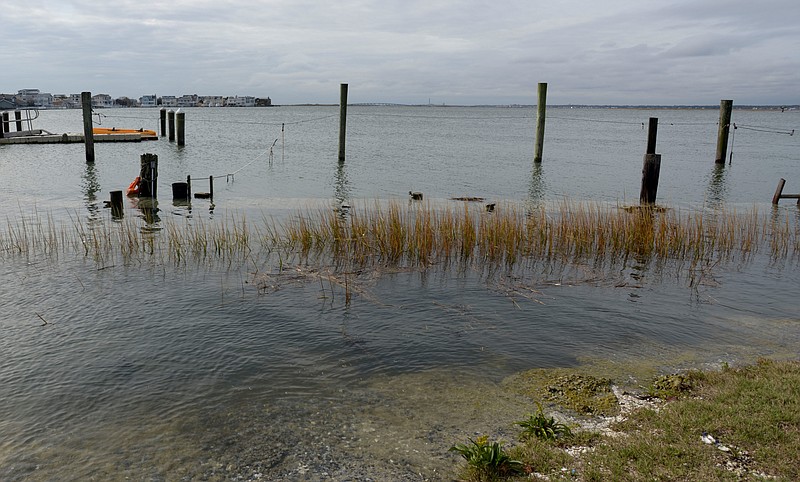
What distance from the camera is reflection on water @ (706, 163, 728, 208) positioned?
23.7 meters

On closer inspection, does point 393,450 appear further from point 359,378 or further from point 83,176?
point 83,176

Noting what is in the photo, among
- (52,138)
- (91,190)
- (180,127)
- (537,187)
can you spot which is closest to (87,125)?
(91,190)

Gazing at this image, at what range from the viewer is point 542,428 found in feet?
19.5

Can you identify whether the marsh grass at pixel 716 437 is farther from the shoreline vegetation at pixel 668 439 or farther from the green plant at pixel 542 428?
the green plant at pixel 542 428

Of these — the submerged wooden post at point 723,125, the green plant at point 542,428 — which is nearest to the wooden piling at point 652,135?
the submerged wooden post at point 723,125

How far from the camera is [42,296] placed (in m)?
10.5

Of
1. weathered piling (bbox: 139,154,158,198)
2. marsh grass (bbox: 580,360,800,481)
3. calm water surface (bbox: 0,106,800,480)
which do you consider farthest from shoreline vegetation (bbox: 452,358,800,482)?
weathered piling (bbox: 139,154,158,198)

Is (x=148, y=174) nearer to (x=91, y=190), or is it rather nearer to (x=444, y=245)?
(x=91, y=190)

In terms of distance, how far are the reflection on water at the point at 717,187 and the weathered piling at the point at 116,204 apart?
19.3 meters

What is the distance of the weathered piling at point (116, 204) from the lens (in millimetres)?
17516

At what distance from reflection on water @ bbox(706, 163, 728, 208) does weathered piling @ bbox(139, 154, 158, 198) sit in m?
19.4

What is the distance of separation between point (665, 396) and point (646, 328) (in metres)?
2.98

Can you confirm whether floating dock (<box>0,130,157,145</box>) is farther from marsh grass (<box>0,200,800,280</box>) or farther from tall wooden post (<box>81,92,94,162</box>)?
marsh grass (<box>0,200,800,280</box>)

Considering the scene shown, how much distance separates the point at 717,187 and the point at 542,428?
26.3m
